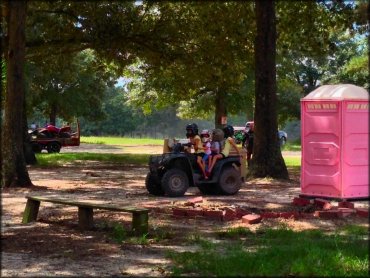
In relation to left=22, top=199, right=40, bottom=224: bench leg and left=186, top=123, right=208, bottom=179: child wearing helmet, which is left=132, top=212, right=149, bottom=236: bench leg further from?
left=186, top=123, right=208, bottom=179: child wearing helmet

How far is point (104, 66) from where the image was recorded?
26.4m

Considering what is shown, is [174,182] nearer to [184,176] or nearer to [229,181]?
[184,176]

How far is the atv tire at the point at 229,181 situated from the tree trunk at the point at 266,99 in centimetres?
325

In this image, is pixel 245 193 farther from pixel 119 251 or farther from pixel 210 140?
pixel 119 251

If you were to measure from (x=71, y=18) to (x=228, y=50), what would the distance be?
5371 mm

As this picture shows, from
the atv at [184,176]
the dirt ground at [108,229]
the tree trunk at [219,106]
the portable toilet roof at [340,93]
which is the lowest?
the dirt ground at [108,229]

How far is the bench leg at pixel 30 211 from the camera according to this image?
9.35m

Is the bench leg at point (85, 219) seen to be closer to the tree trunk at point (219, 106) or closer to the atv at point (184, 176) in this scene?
the atv at point (184, 176)

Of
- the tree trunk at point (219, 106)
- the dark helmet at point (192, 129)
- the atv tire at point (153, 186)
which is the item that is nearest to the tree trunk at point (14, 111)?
the atv tire at point (153, 186)

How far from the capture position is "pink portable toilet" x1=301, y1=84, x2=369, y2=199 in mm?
9250

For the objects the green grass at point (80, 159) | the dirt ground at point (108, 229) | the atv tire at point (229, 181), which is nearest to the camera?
the dirt ground at point (108, 229)

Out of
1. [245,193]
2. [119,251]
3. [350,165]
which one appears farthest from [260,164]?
[119,251]

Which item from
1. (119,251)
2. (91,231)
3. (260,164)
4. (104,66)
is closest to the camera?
(119,251)

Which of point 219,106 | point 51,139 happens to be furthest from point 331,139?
point 51,139
